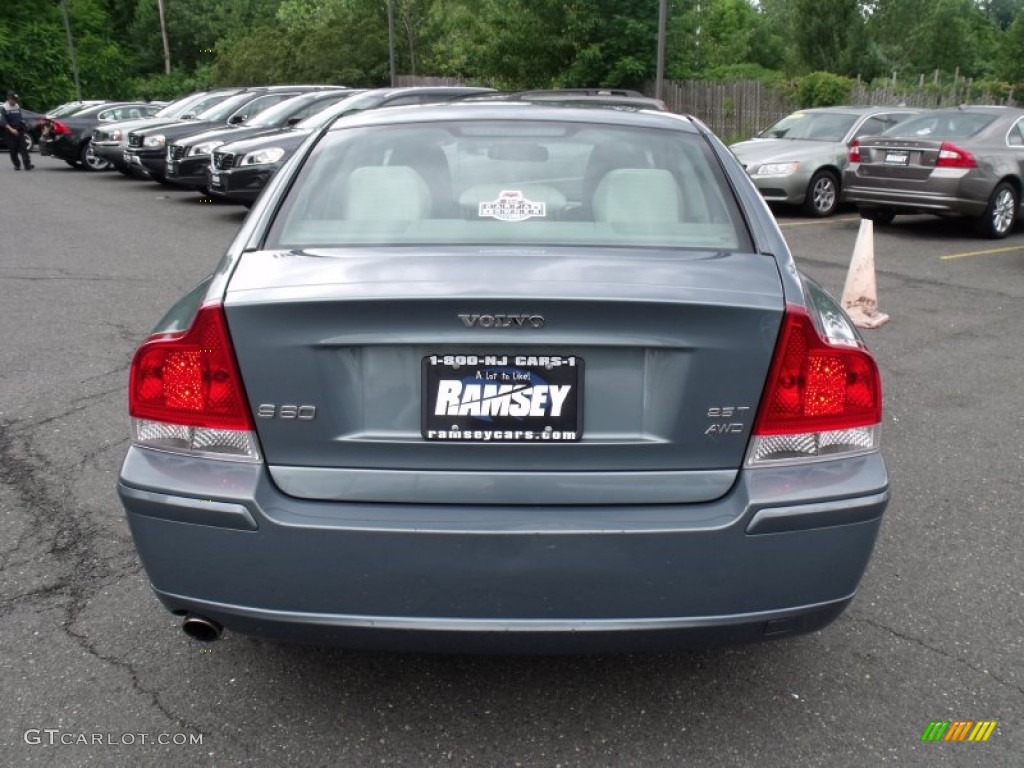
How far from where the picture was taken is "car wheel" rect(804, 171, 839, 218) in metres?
14.4

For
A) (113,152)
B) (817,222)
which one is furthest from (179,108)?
(817,222)

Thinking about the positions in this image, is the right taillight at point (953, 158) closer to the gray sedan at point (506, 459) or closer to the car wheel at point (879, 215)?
the car wheel at point (879, 215)

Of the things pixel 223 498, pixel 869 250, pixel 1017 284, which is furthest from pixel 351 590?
pixel 1017 284

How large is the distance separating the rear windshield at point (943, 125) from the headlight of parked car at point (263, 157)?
7.61m

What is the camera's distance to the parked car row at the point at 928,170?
12.3 metres

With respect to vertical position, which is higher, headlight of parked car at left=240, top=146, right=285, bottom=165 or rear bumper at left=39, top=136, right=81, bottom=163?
headlight of parked car at left=240, top=146, right=285, bottom=165

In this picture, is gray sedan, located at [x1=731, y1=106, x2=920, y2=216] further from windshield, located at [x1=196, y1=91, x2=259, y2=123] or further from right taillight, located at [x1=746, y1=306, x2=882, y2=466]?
right taillight, located at [x1=746, y1=306, x2=882, y2=466]

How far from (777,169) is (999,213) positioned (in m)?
2.88

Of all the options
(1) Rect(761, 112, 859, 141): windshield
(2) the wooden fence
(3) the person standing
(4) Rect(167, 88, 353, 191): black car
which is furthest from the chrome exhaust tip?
(2) the wooden fence

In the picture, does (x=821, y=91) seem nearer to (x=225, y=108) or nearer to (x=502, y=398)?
(x=225, y=108)

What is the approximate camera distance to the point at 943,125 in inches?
513

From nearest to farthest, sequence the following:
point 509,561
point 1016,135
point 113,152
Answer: point 509,561 < point 1016,135 < point 113,152

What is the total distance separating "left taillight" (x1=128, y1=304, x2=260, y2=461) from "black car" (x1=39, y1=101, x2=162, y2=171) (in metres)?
22.6

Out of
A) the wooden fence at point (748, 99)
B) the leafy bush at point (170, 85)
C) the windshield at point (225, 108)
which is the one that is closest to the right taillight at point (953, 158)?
the windshield at point (225, 108)
